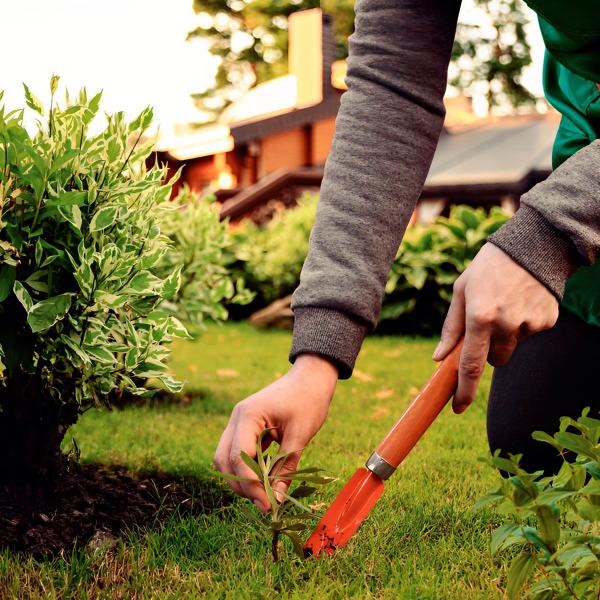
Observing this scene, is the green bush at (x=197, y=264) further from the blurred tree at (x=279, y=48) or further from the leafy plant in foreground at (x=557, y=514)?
the blurred tree at (x=279, y=48)

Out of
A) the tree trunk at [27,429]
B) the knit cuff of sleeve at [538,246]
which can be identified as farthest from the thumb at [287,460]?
the tree trunk at [27,429]

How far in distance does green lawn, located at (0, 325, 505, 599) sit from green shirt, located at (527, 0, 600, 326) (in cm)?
73

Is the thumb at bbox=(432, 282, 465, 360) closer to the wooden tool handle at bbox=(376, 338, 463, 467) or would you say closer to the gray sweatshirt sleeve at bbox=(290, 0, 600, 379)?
the wooden tool handle at bbox=(376, 338, 463, 467)

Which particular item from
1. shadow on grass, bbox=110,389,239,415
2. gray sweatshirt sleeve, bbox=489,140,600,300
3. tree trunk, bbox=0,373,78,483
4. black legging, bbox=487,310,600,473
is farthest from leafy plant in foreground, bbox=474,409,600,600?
shadow on grass, bbox=110,389,239,415

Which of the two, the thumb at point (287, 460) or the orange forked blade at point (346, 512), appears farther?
the orange forked blade at point (346, 512)

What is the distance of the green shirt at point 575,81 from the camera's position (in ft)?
6.56

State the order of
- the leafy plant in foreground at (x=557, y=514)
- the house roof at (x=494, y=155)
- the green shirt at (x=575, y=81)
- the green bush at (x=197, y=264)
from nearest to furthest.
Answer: the leafy plant in foreground at (x=557, y=514), the green shirt at (x=575, y=81), the green bush at (x=197, y=264), the house roof at (x=494, y=155)

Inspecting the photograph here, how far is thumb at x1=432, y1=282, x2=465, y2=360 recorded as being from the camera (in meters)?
1.51

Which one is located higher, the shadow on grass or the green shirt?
the green shirt

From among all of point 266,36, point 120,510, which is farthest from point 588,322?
point 266,36

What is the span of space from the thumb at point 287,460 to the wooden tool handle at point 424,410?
0.62ft

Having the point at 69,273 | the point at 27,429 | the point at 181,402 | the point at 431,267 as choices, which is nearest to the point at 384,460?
the point at 69,273

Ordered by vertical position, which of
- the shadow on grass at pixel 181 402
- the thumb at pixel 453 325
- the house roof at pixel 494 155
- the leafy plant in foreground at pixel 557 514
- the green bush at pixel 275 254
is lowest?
the house roof at pixel 494 155

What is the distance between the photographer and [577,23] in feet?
6.62
